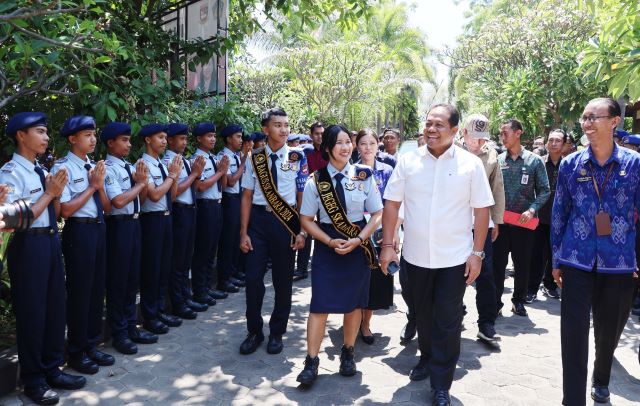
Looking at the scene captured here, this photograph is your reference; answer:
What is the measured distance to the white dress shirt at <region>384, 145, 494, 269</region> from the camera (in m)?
3.40

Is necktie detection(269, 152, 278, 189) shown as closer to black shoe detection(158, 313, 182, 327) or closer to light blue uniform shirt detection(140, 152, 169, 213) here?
light blue uniform shirt detection(140, 152, 169, 213)

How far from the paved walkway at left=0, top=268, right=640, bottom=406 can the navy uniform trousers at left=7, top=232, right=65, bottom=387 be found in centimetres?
25

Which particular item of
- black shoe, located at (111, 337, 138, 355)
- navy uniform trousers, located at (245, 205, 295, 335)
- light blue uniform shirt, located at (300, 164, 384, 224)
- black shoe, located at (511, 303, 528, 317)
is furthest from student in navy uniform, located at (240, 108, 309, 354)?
black shoe, located at (511, 303, 528, 317)

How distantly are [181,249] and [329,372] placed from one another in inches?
77.6

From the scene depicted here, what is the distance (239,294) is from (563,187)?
3896mm

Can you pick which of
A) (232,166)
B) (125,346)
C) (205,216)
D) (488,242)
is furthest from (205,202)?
(488,242)

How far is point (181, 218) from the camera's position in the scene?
520cm

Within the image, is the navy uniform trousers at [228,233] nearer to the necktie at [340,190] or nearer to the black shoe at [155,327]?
the black shoe at [155,327]

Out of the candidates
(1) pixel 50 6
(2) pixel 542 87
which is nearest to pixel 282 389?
(1) pixel 50 6

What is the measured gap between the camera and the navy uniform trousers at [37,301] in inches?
134

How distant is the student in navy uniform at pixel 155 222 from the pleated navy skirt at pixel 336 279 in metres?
1.56

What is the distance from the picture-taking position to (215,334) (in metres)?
4.91

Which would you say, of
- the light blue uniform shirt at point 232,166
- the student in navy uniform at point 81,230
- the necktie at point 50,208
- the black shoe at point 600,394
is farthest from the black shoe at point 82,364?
the black shoe at point 600,394

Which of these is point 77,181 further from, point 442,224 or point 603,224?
point 603,224
